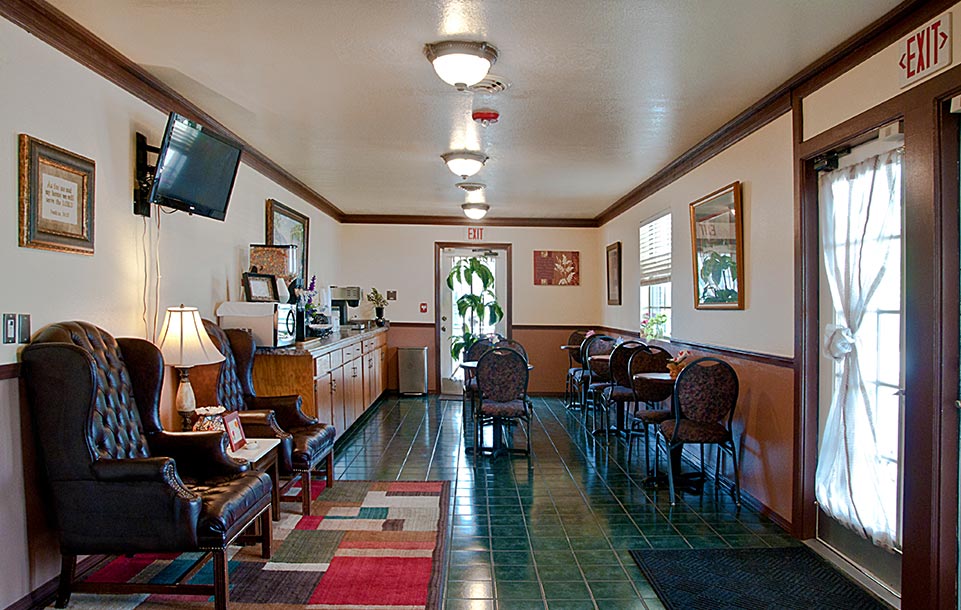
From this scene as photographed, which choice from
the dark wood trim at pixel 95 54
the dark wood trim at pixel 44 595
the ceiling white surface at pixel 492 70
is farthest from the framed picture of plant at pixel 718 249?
the dark wood trim at pixel 44 595

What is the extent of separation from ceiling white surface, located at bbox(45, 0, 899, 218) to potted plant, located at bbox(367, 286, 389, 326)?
3335 millimetres

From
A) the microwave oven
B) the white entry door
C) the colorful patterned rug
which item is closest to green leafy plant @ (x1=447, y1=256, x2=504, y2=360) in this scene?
the white entry door

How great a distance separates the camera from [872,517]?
3.01 meters

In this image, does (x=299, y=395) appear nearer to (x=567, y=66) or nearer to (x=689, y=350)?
(x=567, y=66)

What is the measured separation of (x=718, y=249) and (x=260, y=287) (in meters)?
3.45

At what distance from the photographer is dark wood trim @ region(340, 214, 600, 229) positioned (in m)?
8.94

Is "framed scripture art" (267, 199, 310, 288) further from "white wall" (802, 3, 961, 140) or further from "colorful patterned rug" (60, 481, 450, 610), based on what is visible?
"white wall" (802, 3, 961, 140)

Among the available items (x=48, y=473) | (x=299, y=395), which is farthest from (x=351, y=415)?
(x=48, y=473)

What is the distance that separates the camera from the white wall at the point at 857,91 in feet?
8.98

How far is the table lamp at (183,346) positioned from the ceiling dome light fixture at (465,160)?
8.09 feet

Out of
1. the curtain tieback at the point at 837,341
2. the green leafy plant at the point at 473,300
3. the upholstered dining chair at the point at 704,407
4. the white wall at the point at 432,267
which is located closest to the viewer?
the curtain tieback at the point at 837,341

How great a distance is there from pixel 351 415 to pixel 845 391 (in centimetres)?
430

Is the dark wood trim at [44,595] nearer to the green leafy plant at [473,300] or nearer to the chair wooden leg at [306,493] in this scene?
the chair wooden leg at [306,493]

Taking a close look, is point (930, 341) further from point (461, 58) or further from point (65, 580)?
point (65, 580)
